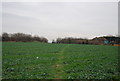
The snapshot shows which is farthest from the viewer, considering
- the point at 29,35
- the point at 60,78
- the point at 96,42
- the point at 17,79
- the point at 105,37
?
the point at 29,35

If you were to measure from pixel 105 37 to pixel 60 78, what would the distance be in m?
110

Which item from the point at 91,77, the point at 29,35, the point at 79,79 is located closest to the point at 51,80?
the point at 79,79

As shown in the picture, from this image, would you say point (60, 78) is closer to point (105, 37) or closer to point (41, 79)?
point (41, 79)

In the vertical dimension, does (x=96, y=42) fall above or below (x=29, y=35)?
below

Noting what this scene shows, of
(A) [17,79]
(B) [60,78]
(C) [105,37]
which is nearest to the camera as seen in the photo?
(A) [17,79]

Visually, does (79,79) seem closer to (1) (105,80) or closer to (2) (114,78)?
(1) (105,80)

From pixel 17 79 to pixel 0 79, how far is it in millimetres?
1209

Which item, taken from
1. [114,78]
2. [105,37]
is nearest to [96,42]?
[105,37]

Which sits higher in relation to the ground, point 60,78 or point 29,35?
point 29,35

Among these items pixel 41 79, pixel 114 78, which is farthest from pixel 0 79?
pixel 114 78

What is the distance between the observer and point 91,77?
6383 millimetres

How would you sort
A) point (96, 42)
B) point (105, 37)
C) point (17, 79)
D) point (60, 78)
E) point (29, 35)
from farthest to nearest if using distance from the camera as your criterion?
point (29, 35), point (105, 37), point (96, 42), point (60, 78), point (17, 79)

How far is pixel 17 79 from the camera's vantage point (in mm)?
6043

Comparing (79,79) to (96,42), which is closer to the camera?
(79,79)
